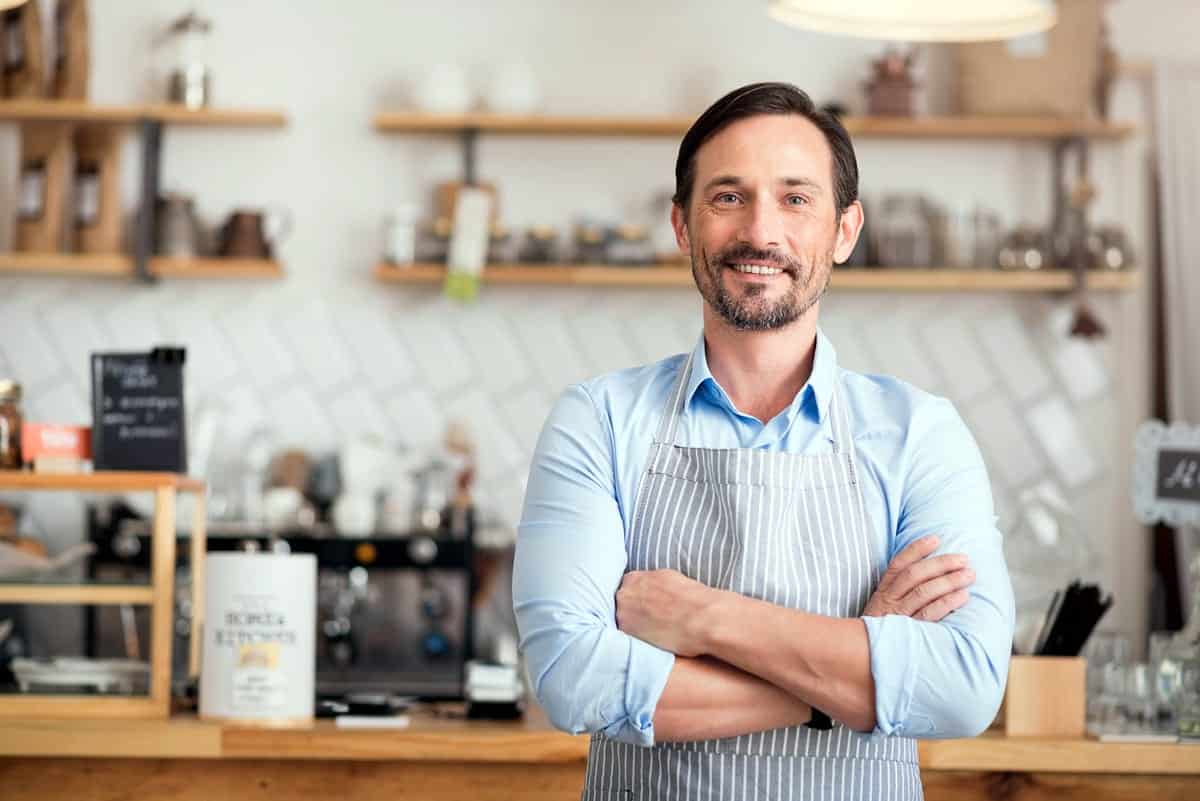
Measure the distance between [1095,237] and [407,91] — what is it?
2.26 metres

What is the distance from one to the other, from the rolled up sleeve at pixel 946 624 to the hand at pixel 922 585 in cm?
2

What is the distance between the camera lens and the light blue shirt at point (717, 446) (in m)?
1.83

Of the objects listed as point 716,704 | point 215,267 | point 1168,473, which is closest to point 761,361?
point 716,704

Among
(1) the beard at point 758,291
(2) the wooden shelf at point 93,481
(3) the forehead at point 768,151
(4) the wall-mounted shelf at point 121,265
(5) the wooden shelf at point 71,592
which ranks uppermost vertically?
(4) the wall-mounted shelf at point 121,265

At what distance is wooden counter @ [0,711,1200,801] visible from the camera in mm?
2756

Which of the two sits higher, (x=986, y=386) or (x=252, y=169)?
(x=252, y=169)

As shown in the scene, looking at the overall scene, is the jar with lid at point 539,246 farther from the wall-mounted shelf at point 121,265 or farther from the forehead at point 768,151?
the forehead at point 768,151

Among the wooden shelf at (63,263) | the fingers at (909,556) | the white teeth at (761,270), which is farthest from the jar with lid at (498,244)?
the fingers at (909,556)

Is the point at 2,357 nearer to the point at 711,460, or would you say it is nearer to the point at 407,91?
the point at 407,91

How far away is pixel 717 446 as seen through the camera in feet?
6.66

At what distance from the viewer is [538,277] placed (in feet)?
16.4

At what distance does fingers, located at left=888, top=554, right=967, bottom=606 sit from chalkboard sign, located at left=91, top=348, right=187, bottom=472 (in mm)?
1737

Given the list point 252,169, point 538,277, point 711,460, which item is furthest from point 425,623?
point 711,460

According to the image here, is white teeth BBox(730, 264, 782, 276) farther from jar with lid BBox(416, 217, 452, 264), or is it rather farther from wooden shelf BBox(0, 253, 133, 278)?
wooden shelf BBox(0, 253, 133, 278)
